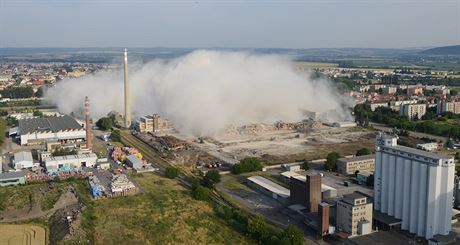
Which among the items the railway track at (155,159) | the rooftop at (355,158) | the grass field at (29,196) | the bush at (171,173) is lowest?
the railway track at (155,159)

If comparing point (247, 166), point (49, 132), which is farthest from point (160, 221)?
point (49, 132)

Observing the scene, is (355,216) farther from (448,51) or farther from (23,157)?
(448,51)

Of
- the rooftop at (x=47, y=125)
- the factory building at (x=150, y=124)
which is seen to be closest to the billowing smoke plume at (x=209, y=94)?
the factory building at (x=150, y=124)

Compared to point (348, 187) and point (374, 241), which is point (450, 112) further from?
point (374, 241)

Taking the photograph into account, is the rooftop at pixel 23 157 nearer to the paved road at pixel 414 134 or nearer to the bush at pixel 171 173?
the bush at pixel 171 173

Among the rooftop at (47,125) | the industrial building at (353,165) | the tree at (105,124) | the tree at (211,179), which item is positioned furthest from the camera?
the tree at (105,124)

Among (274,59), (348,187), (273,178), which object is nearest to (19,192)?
(273,178)

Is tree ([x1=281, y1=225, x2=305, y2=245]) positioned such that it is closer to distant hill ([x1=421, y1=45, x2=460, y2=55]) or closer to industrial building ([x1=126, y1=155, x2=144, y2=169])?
industrial building ([x1=126, y1=155, x2=144, y2=169])
